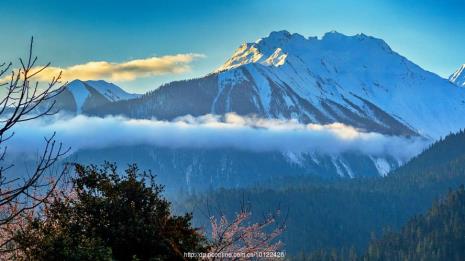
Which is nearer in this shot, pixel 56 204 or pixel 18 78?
pixel 18 78

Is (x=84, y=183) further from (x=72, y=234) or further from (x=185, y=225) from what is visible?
(x=185, y=225)

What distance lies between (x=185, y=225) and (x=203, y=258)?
2.32m

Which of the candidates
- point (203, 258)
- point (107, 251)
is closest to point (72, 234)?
point (107, 251)

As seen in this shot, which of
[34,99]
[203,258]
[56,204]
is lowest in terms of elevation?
[203,258]

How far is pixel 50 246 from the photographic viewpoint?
24.2 m

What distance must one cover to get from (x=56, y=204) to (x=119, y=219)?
2.93 m

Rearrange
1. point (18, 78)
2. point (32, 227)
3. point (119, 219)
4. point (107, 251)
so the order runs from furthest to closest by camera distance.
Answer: point (119, 219), point (32, 227), point (107, 251), point (18, 78)

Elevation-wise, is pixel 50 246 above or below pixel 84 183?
below

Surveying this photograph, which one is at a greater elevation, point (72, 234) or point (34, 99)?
point (34, 99)

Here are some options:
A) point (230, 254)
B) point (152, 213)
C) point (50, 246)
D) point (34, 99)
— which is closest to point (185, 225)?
point (152, 213)

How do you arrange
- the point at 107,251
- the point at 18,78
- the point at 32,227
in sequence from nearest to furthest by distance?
1. the point at 18,78
2. the point at 107,251
3. the point at 32,227

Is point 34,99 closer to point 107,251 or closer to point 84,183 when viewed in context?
point 107,251

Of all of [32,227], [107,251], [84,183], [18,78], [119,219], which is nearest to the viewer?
[18,78]

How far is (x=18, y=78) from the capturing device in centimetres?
1066
